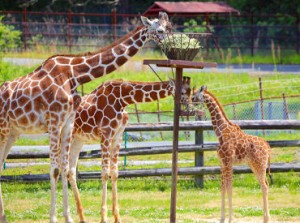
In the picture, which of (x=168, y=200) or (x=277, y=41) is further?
(x=277, y=41)

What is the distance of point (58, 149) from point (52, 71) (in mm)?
1160

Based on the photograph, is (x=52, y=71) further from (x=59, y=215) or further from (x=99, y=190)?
(x=99, y=190)

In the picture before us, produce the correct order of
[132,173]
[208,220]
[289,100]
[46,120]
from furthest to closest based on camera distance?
[289,100] < [132,173] < [208,220] < [46,120]

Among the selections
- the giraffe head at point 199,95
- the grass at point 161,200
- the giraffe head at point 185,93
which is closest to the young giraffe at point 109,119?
the giraffe head at point 185,93

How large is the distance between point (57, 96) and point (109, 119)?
125 cm

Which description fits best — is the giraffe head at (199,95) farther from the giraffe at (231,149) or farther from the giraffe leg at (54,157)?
the giraffe leg at (54,157)

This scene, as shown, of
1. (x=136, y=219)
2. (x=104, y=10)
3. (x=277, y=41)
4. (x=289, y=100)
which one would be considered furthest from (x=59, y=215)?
(x=104, y=10)

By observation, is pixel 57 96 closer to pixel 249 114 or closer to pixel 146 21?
pixel 146 21

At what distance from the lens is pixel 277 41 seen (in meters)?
40.7

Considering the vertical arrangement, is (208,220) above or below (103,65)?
below

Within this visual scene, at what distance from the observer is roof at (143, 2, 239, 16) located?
4094cm

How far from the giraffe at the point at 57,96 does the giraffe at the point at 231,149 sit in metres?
1.31

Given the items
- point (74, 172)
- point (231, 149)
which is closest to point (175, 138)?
point (231, 149)

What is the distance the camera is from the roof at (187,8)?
40.9 meters
